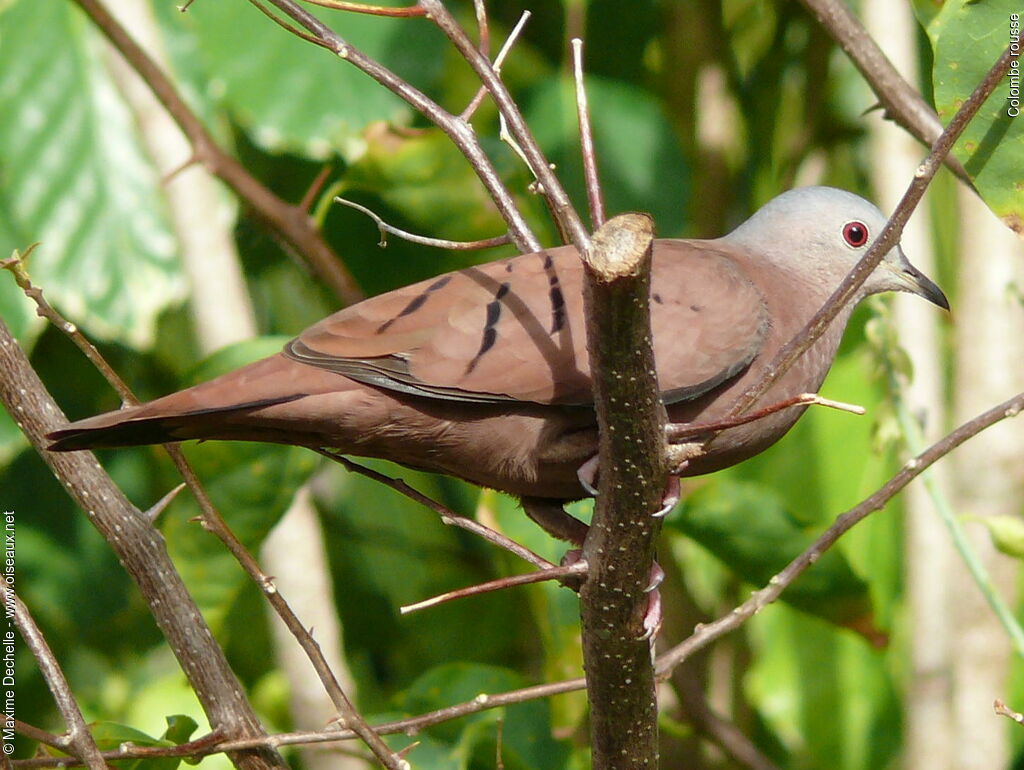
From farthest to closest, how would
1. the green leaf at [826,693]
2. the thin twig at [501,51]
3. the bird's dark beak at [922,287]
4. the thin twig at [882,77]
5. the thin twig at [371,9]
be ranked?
the green leaf at [826,693], the bird's dark beak at [922,287], the thin twig at [882,77], the thin twig at [501,51], the thin twig at [371,9]

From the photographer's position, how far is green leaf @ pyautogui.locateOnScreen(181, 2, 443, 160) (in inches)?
114

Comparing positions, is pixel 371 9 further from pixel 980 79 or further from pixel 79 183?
A: pixel 79 183

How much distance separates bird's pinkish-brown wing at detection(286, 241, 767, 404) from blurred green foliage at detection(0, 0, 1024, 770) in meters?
0.60

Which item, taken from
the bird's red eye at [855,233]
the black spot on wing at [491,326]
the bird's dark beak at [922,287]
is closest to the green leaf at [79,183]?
the black spot on wing at [491,326]

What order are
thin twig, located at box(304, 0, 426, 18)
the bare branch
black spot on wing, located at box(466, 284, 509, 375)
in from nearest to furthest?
thin twig, located at box(304, 0, 426, 18), black spot on wing, located at box(466, 284, 509, 375), the bare branch

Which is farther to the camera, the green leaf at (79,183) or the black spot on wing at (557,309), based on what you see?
the green leaf at (79,183)

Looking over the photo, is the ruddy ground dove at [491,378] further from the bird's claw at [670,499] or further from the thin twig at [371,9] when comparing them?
the thin twig at [371,9]

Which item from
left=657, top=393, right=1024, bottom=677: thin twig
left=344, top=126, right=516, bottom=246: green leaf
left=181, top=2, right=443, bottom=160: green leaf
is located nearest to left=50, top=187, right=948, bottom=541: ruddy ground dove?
left=657, top=393, right=1024, bottom=677: thin twig

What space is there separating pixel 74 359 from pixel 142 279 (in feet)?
1.58

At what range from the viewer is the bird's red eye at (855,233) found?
236 cm

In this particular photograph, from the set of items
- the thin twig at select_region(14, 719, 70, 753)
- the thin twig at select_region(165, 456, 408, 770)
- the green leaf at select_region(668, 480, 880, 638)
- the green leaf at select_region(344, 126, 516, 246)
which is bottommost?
the thin twig at select_region(14, 719, 70, 753)

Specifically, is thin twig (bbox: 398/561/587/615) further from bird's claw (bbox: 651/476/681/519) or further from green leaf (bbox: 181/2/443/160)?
green leaf (bbox: 181/2/443/160)

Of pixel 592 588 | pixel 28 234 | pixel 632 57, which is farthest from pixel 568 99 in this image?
pixel 592 588

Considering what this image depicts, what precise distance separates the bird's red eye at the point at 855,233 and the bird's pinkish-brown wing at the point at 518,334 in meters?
0.47
